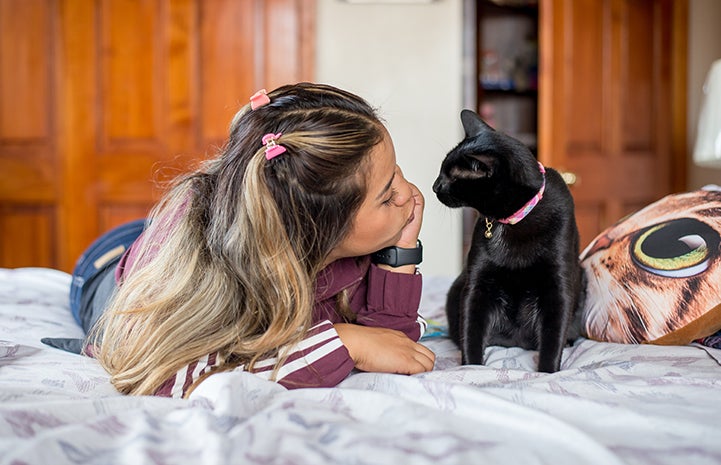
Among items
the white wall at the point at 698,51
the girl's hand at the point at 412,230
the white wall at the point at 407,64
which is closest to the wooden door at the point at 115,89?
the white wall at the point at 407,64

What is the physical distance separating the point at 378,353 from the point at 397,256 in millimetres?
246

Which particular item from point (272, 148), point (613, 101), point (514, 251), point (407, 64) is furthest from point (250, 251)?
point (613, 101)

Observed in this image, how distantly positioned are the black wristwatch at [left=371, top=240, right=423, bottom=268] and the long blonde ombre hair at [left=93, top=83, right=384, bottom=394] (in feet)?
0.62

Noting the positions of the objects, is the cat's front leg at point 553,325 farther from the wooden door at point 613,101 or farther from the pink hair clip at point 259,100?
the wooden door at point 613,101

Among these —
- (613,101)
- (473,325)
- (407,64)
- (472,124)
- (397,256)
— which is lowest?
(473,325)

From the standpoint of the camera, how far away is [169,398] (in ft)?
2.80

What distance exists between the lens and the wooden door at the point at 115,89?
3.24m

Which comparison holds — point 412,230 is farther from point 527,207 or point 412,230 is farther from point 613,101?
point 613,101

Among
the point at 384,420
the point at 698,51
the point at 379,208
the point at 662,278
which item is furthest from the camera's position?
the point at 698,51

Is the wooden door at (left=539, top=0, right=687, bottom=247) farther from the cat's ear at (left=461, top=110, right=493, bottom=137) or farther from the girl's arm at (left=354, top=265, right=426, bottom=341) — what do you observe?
the girl's arm at (left=354, top=265, right=426, bottom=341)

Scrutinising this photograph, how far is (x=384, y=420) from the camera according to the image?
2.39 ft

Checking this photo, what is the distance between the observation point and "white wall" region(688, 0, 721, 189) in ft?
10.8

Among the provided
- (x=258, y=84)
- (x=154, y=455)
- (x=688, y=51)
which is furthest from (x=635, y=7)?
(x=154, y=455)

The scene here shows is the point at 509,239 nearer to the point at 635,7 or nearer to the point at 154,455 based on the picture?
the point at 154,455
